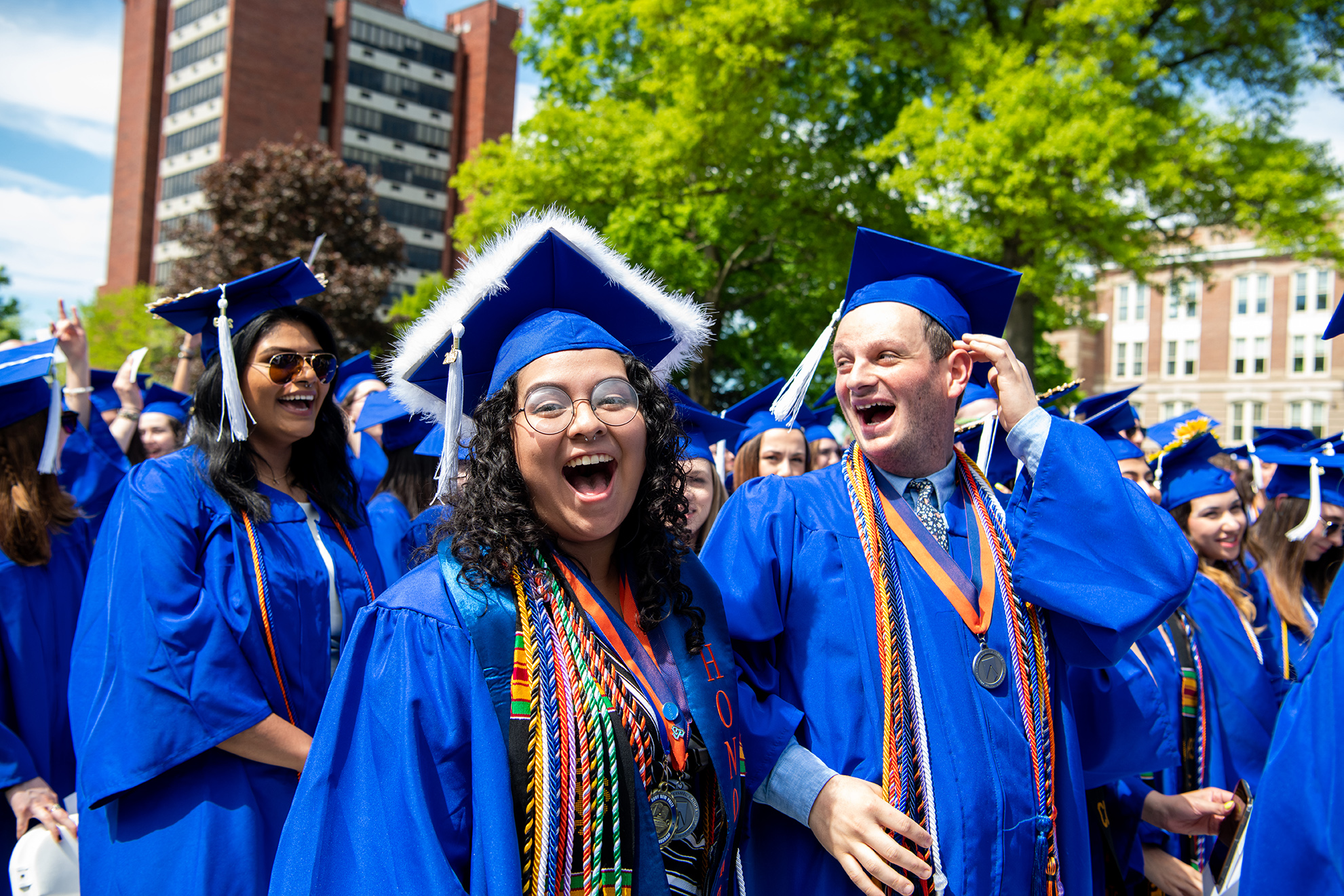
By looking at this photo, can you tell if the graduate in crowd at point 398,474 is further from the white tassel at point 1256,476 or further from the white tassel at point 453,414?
the white tassel at point 1256,476

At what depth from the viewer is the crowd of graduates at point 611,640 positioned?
158cm

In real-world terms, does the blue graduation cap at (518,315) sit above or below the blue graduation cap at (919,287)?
below

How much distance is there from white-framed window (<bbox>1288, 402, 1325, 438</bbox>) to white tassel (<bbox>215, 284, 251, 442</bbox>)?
6213 cm

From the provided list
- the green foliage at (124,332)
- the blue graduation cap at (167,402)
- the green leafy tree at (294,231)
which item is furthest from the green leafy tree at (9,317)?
the blue graduation cap at (167,402)

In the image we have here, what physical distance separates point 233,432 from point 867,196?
12.4 m

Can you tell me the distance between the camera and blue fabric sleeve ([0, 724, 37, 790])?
9.57 ft

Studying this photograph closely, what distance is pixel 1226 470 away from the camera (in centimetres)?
446

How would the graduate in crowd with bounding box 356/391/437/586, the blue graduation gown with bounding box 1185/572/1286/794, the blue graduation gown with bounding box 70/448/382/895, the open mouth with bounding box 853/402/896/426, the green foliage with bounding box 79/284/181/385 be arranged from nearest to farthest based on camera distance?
the open mouth with bounding box 853/402/896/426 < the blue graduation gown with bounding box 70/448/382/895 < the blue graduation gown with bounding box 1185/572/1286/794 < the graduate in crowd with bounding box 356/391/437/586 < the green foliage with bounding box 79/284/181/385

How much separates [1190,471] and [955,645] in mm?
2995

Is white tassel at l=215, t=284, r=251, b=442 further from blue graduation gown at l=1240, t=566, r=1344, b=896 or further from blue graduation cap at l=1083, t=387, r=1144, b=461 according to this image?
blue graduation cap at l=1083, t=387, r=1144, b=461

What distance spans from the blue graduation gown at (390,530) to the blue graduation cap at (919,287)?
210cm

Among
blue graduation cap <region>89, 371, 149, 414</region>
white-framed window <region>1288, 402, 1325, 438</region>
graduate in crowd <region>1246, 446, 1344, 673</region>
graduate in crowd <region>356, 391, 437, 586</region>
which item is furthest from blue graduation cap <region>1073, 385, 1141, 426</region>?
white-framed window <region>1288, 402, 1325, 438</region>

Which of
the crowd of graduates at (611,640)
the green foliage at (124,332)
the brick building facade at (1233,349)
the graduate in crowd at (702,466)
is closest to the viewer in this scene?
the crowd of graduates at (611,640)

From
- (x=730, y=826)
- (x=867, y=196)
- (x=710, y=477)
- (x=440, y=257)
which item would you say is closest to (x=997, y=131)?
(x=867, y=196)
